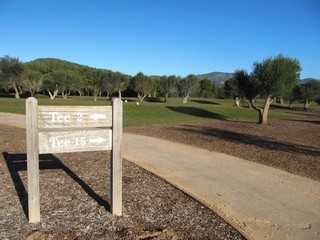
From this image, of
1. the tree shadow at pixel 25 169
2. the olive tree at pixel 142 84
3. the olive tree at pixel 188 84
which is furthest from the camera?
the olive tree at pixel 188 84

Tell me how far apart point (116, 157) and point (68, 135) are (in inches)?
30.4

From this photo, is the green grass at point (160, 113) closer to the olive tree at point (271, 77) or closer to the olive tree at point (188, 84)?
Result: the olive tree at point (271, 77)

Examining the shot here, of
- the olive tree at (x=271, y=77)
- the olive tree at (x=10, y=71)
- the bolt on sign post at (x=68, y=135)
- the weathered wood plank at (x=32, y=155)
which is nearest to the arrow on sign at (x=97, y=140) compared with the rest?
the bolt on sign post at (x=68, y=135)

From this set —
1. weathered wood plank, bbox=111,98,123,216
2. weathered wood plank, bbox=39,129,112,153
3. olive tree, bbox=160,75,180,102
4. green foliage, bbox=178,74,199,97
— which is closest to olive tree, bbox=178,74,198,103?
green foliage, bbox=178,74,199,97

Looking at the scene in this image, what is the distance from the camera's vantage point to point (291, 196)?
6035 millimetres

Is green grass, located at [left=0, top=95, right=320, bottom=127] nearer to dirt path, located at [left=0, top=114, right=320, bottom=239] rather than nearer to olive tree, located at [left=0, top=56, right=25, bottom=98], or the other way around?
dirt path, located at [left=0, top=114, right=320, bottom=239]

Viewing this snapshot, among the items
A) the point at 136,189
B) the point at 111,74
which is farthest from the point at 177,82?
the point at 136,189

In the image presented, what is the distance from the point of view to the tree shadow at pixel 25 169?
17.3 ft

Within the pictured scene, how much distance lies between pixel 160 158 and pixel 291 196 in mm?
4049

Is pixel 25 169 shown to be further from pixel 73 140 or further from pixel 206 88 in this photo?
pixel 206 88

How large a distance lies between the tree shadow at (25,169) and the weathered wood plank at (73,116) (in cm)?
138

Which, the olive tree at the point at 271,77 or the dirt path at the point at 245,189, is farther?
the olive tree at the point at 271,77

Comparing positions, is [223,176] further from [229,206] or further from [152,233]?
[152,233]

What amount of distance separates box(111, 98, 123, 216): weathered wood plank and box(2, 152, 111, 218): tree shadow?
279 mm
